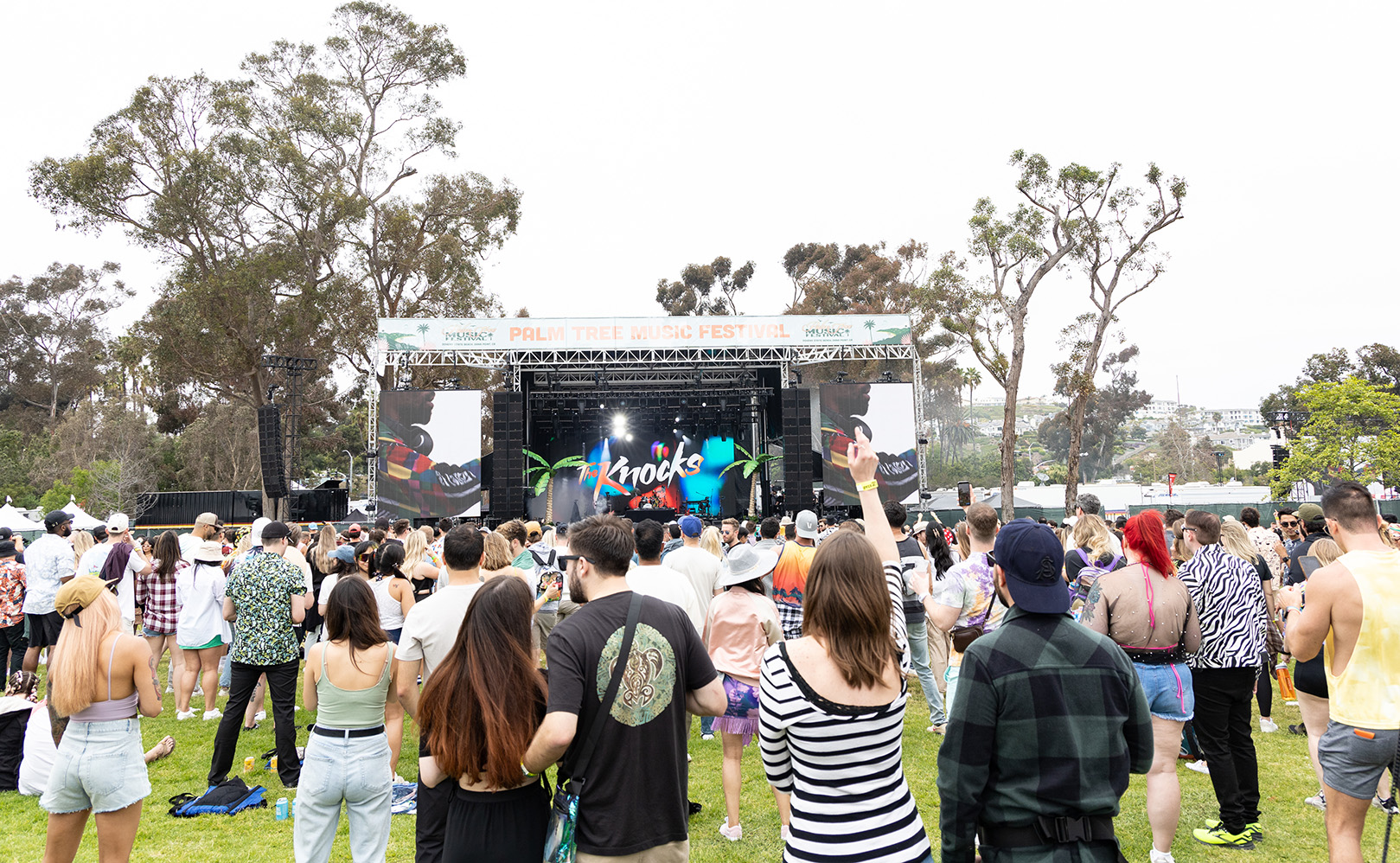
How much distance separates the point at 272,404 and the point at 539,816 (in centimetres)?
1763

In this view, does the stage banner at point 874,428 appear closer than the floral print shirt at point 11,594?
No

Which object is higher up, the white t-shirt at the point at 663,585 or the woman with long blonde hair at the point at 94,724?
the white t-shirt at the point at 663,585

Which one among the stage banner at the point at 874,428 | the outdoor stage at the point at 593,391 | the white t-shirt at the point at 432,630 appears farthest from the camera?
the stage banner at the point at 874,428

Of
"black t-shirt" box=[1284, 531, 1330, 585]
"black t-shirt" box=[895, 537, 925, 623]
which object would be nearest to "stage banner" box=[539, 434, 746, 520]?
"black t-shirt" box=[895, 537, 925, 623]

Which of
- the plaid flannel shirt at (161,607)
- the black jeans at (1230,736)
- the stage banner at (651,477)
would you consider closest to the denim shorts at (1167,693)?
the black jeans at (1230,736)

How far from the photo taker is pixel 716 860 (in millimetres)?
3646

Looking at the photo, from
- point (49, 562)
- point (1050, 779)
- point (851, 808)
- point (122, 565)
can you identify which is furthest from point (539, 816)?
point (49, 562)

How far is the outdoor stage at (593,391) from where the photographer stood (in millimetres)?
18156

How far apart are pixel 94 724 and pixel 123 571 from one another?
13.4 ft

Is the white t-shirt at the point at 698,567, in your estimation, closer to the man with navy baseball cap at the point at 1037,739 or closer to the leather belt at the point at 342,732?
the leather belt at the point at 342,732

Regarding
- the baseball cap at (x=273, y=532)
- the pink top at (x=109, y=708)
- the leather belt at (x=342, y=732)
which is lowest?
the leather belt at (x=342, y=732)

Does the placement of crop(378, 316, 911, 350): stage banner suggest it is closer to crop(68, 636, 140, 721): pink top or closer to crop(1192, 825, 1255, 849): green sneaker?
crop(1192, 825, 1255, 849): green sneaker

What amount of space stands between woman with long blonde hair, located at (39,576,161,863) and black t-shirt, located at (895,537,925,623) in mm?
4024

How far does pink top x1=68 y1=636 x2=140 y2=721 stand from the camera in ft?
9.52
